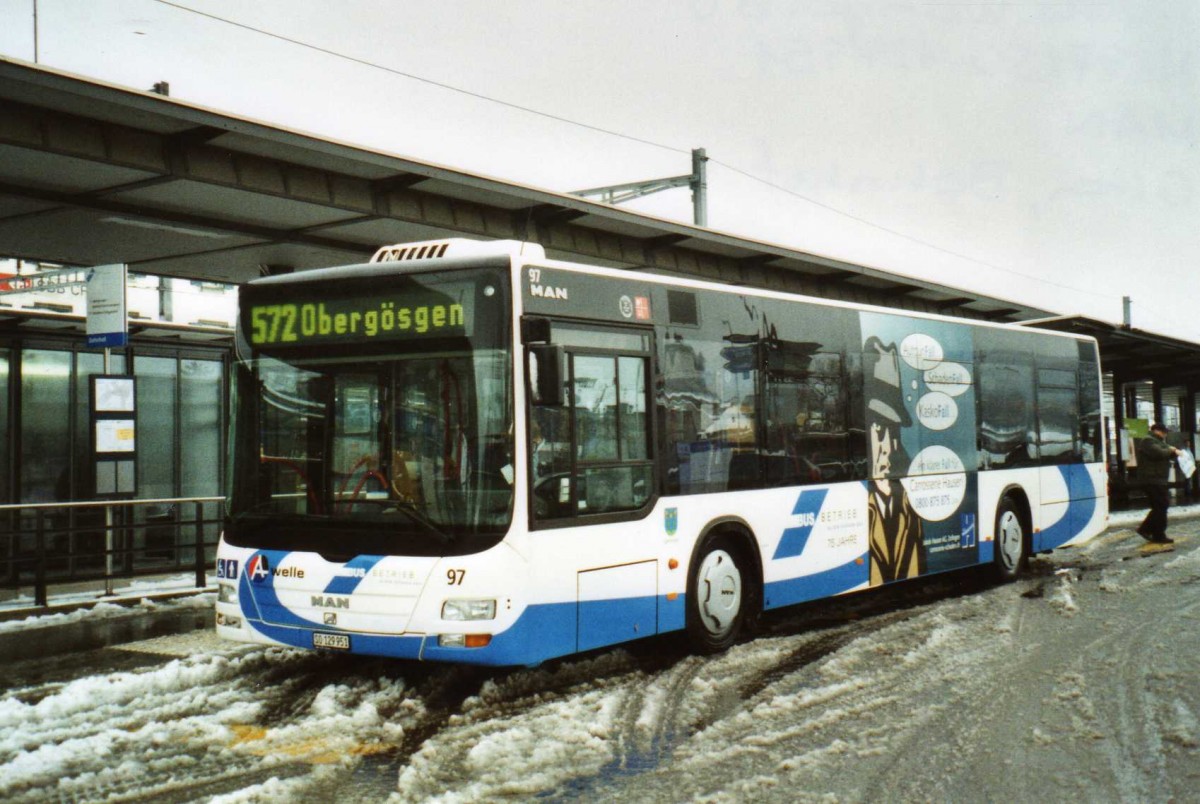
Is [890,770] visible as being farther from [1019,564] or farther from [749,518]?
[1019,564]

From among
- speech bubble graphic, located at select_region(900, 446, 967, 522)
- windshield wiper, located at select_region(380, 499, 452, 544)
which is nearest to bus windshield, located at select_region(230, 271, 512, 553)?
windshield wiper, located at select_region(380, 499, 452, 544)

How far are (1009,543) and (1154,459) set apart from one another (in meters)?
5.09

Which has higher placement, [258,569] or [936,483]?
[936,483]

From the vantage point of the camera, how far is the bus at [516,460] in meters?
6.99

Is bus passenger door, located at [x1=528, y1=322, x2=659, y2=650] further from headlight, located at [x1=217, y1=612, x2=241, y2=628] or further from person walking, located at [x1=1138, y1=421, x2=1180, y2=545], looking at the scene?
person walking, located at [x1=1138, y1=421, x2=1180, y2=545]

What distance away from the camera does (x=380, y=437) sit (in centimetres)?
725

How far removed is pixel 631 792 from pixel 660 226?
411 inches

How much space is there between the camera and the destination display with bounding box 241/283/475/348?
23.6 ft

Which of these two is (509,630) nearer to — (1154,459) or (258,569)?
(258,569)

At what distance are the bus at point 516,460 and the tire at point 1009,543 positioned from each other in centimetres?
354

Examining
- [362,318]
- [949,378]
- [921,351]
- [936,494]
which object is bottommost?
[936,494]

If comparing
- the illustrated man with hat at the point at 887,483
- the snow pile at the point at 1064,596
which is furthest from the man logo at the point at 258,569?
the snow pile at the point at 1064,596

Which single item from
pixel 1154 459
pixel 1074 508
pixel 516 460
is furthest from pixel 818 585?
pixel 1154 459

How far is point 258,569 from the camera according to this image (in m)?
7.62
